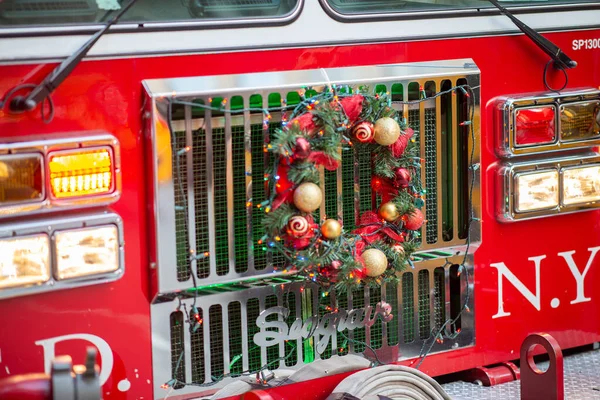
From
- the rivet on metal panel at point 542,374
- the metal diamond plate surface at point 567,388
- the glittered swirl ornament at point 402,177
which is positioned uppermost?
the glittered swirl ornament at point 402,177

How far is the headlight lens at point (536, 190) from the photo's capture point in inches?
143

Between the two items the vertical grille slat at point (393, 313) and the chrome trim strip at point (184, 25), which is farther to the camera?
the vertical grille slat at point (393, 313)

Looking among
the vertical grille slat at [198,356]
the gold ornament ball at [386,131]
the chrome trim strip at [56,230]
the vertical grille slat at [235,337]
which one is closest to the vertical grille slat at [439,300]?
the gold ornament ball at [386,131]

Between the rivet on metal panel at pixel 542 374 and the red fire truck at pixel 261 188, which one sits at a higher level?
the red fire truck at pixel 261 188

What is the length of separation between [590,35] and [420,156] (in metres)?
0.87

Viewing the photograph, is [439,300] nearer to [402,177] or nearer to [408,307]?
[408,307]

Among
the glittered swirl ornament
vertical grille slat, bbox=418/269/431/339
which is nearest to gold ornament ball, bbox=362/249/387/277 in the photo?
the glittered swirl ornament

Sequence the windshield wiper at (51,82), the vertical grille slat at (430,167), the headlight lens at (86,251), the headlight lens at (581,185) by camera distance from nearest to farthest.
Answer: the windshield wiper at (51,82) < the headlight lens at (86,251) < the vertical grille slat at (430,167) < the headlight lens at (581,185)

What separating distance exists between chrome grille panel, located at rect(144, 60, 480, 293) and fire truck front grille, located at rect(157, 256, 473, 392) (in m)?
0.10

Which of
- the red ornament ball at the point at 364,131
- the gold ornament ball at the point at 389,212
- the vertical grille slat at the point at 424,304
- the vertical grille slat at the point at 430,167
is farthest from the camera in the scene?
the vertical grille slat at the point at 424,304

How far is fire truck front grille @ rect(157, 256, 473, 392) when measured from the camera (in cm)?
317

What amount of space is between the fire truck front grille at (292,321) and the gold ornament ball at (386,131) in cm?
50

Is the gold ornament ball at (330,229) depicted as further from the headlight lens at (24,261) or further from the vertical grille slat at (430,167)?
the headlight lens at (24,261)

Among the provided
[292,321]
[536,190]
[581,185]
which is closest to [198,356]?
[292,321]
